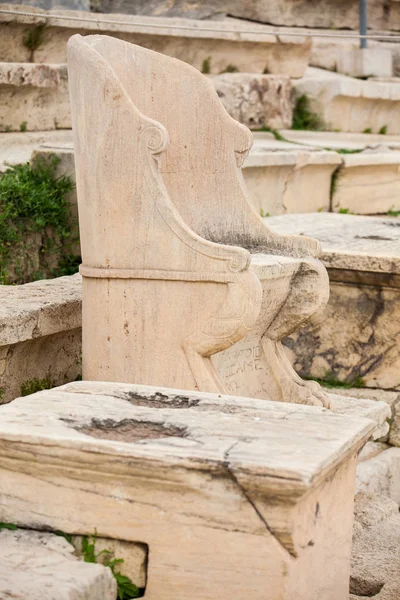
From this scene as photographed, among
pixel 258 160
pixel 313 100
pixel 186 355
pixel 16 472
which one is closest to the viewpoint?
pixel 16 472

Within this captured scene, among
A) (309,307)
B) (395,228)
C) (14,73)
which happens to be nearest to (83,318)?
(309,307)

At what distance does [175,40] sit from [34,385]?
3542 mm

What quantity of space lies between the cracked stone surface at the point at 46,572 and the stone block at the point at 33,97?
3248 millimetres

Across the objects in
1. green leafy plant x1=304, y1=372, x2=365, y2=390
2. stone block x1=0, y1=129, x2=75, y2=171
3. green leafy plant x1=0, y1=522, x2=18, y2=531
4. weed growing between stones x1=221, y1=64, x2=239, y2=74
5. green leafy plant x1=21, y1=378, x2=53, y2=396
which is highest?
weed growing between stones x1=221, y1=64, x2=239, y2=74

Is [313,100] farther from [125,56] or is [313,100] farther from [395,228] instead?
[125,56]

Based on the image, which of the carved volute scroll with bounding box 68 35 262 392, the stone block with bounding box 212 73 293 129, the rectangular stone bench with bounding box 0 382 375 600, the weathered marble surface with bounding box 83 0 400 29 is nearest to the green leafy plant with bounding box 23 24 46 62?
the stone block with bounding box 212 73 293 129

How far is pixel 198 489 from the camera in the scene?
2592 mm

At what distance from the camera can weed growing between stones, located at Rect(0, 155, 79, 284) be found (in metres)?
4.66

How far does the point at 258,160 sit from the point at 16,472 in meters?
3.58

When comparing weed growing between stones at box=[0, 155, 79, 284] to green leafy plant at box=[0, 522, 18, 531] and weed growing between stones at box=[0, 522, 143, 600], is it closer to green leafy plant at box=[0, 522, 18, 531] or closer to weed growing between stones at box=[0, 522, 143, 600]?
green leafy plant at box=[0, 522, 18, 531]

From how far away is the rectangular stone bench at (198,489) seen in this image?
257cm

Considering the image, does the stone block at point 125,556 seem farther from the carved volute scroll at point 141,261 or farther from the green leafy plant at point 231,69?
the green leafy plant at point 231,69

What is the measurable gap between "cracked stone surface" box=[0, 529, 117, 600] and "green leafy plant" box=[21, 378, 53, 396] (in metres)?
1.35

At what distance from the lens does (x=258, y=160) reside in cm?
605
